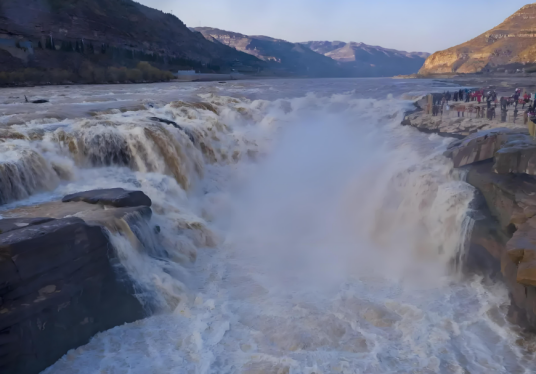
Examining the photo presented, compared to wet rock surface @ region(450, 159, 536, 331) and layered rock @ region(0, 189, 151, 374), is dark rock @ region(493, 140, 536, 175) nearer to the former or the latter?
wet rock surface @ region(450, 159, 536, 331)

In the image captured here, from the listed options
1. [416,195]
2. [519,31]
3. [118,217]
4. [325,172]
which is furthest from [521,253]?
[519,31]

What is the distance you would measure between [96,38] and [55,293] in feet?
287

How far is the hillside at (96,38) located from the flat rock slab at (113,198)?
1839 inches

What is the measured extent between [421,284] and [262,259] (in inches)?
134

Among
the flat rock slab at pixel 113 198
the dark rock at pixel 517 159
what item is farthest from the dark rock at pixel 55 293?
the dark rock at pixel 517 159

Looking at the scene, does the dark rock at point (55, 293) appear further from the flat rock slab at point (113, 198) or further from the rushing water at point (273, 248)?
the flat rock slab at point (113, 198)

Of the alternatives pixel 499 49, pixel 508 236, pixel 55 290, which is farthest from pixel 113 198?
pixel 499 49

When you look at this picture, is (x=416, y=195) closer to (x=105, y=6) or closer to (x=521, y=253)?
(x=521, y=253)

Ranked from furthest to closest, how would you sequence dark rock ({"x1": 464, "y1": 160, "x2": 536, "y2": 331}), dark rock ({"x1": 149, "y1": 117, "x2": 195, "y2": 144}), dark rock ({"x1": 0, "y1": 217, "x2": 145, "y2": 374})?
dark rock ({"x1": 149, "y1": 117, "x2": 195, "y2": 144}) → dark rock ({"x1": 464, "y1": 160, "x2": 536, "y2": 331}) → dark rock ({"x1": 0, "y1": 217, "x2": 145, "y2": 374})

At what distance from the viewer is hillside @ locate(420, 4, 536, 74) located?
101 meters

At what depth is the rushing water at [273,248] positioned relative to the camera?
244 inches

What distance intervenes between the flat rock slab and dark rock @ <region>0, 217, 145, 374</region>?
5.96 ft

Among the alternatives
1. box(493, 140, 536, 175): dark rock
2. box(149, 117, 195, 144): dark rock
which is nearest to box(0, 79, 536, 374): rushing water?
box(149, 117, 195, 144): dark rock

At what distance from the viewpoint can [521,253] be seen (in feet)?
21.1
